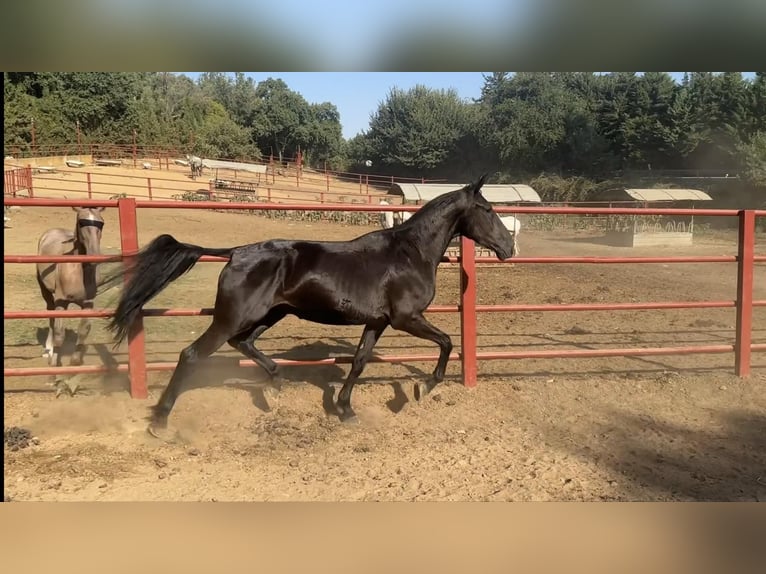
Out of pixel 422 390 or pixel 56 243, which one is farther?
pixel 56 243

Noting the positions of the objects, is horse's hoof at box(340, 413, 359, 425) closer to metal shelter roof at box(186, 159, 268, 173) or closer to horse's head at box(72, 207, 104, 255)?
horse's head at box(72, 207, 104, 255)

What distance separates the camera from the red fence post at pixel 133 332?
3.85 m

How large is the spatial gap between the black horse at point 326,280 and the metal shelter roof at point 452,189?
10.2m

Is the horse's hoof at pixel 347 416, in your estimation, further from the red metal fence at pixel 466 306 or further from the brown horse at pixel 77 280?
the brown horse at pixel 77 280

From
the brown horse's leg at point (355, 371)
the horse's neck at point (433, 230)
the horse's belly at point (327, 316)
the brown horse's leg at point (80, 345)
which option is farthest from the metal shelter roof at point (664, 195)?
the brown horse's leg at point (80, 345)

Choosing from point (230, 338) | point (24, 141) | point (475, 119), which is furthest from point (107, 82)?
point (230, 338)

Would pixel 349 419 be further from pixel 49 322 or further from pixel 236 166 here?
pixel 236 166

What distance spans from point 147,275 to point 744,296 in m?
4.55

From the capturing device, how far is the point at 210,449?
11.1 feet

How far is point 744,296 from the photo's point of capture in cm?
463

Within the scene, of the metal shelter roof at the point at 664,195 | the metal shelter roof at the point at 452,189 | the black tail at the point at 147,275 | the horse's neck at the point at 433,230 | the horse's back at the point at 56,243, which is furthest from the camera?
the metal shelter roof at the point at 664,195

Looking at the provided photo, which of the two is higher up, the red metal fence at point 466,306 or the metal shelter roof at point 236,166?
the metal shelter roof at point 236,166

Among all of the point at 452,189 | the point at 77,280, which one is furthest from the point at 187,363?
the point at 452,189
